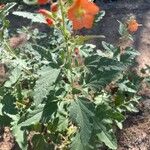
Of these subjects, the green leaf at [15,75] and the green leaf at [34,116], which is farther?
the green leaf at [15,75]

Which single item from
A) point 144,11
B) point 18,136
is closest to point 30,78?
point 18,136

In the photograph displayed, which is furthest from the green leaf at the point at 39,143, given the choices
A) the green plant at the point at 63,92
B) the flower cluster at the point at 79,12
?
the flower cluster at the point at 79,12

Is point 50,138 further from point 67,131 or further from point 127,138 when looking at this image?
point 127,138

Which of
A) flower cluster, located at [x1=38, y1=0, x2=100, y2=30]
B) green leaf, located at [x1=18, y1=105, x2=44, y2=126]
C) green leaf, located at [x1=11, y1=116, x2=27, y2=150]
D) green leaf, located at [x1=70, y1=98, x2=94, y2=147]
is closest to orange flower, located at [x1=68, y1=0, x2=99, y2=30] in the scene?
flower cluster, located at [x1=38, y1=0, x2=100, y2=30]

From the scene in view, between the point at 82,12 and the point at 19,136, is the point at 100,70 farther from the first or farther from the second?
the point at 19,136

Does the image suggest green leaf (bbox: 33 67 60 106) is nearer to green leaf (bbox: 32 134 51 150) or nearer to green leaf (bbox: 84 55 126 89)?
green leaf (bbox: 84 55 126 89)

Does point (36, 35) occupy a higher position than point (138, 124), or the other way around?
point (36, 35)

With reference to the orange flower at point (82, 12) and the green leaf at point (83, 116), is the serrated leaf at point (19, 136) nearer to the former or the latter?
the green leaf at point (83, 116)
